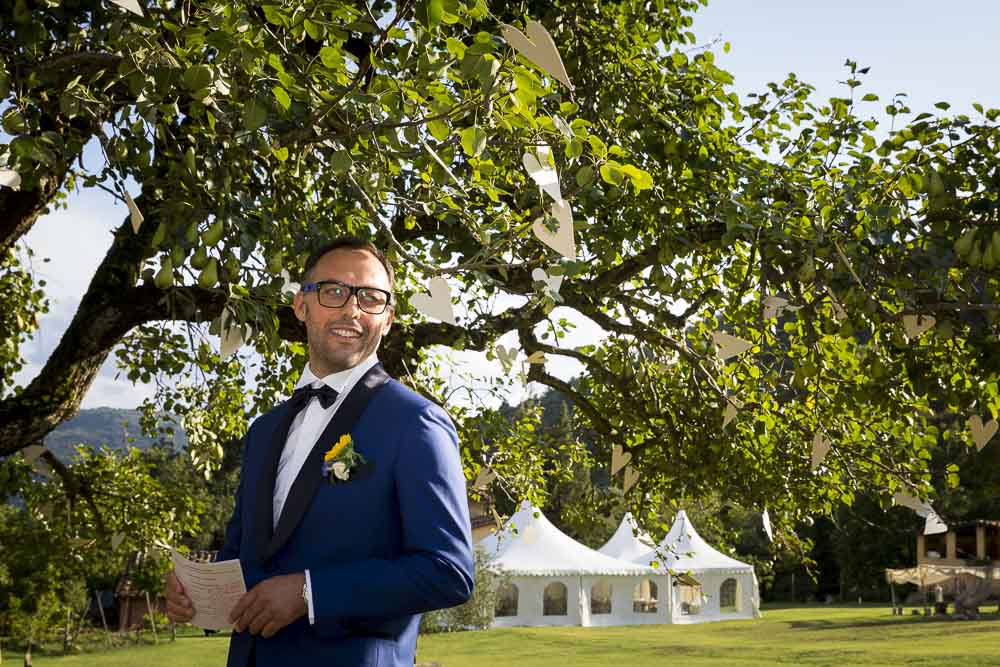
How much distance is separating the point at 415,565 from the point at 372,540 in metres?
0.18

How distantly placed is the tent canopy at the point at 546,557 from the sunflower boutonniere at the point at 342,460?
30875 millimetres

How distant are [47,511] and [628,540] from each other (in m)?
27.5

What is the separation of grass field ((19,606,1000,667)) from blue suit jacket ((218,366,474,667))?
17.3m

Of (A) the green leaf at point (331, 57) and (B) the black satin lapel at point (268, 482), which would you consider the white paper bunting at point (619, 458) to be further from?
(B) the black satin lapel at point (268, 482)

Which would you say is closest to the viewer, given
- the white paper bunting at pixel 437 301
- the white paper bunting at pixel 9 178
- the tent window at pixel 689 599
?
the white paper bunting at pixel 437 301

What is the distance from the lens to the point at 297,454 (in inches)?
110

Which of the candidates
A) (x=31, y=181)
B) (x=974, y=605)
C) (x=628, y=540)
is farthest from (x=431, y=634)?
(x=31, y=181)

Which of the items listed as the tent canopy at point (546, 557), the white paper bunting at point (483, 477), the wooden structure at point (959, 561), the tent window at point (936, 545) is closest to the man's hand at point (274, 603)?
the white paper bunting at point (483, 477)

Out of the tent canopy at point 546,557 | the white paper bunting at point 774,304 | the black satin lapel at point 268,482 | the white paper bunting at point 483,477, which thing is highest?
the white paper bunting at point 774,304

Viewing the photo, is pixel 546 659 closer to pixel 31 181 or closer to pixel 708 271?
pixel 708 271

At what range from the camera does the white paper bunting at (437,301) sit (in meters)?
3.84

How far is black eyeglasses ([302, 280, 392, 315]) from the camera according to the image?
2.82 meters

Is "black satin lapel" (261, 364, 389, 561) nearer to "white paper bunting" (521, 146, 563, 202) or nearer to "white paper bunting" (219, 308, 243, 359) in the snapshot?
"white paper bunting" (521, 146, 563, 202)

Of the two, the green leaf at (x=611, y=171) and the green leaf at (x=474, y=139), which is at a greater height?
the green leaf at (x=474, y=139)
